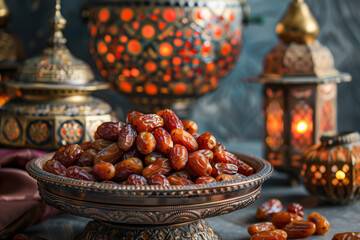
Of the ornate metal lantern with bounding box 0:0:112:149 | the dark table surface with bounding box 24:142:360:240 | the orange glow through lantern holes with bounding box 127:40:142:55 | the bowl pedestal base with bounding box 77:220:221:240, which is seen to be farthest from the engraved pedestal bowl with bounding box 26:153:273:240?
the orange glow through lantern holes with bounding box 127:40:142:55

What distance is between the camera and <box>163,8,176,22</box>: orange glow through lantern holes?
1.52 meters

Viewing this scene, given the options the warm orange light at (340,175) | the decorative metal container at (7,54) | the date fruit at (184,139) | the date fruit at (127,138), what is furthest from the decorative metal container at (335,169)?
the decorative metal container at (7,54)

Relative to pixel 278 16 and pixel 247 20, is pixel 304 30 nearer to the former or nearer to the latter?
pixel 247 20

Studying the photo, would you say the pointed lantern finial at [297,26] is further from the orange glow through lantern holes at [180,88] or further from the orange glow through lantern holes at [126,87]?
the orange glow through lantern holes at [126,87]

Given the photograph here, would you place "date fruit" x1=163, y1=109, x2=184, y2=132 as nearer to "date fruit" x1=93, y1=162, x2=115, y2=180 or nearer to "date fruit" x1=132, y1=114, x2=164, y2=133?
"date fruit" x1=132, y1=114, x2=164, y2=133

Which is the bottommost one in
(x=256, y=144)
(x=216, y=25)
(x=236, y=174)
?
(x=256, y=144)

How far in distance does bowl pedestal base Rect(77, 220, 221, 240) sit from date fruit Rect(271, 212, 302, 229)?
20cm

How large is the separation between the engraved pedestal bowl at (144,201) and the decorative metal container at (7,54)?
28.3 inches

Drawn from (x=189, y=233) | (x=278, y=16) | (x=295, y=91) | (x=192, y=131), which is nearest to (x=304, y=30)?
(x=295, y=91)

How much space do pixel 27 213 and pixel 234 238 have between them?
0.46 meters

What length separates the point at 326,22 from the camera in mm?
2023

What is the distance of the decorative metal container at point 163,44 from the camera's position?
1.53 m

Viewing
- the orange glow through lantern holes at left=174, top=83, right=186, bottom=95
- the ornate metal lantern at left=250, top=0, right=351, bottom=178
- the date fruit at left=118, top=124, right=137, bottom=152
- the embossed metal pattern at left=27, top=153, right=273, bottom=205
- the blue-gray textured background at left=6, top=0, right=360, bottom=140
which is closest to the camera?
the embossed metal pattern at left=27, top=153, right=273, bottom=205

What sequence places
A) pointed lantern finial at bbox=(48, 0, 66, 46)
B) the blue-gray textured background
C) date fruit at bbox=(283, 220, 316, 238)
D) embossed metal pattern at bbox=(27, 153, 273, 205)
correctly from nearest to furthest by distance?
embossed metal pattern at bbox=(27, 153, 273, 205) → date fruit at bbox=(283, 220, 316, 238) → pointed lantern finial at bbox=(48, 0, 66, 46) → the blue-gray textured background
